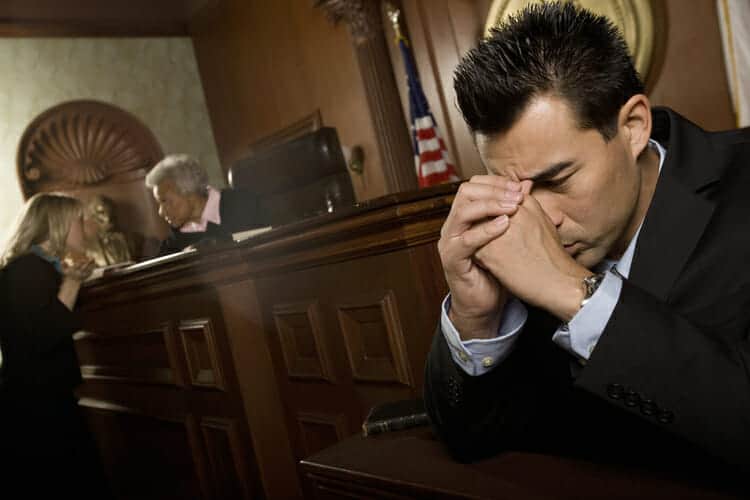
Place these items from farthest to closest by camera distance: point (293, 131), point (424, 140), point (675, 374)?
point (293, 131), point (424, 140), point (675, 374)

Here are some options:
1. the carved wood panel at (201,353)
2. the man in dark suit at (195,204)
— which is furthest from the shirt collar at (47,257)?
the man in dark suit at (195,204)

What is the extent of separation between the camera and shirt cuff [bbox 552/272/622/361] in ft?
2.72

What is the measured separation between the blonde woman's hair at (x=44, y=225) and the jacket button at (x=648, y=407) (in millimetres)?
3034

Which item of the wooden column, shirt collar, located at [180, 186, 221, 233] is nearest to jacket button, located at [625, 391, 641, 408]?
shirt collar, located at [180, 186, 221, 233]

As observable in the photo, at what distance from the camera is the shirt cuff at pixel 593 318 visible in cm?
83

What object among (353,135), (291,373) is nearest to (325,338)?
(291,373)

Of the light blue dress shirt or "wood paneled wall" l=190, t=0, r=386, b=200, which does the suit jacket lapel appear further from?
"wood paneled wall" l=190, t=0, r=386, b=200

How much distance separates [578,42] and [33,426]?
120 inches

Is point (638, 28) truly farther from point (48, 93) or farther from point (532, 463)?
point (48, 93)

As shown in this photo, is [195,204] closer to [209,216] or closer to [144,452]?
[209,216]

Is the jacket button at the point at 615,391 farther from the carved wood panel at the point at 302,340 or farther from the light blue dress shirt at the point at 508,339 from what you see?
the carved wood panel at the point at 302,340

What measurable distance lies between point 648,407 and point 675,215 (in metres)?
0.33

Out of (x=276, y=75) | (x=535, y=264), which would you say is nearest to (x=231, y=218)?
(x=276, y=75)

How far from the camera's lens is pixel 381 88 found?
18.0 feet
